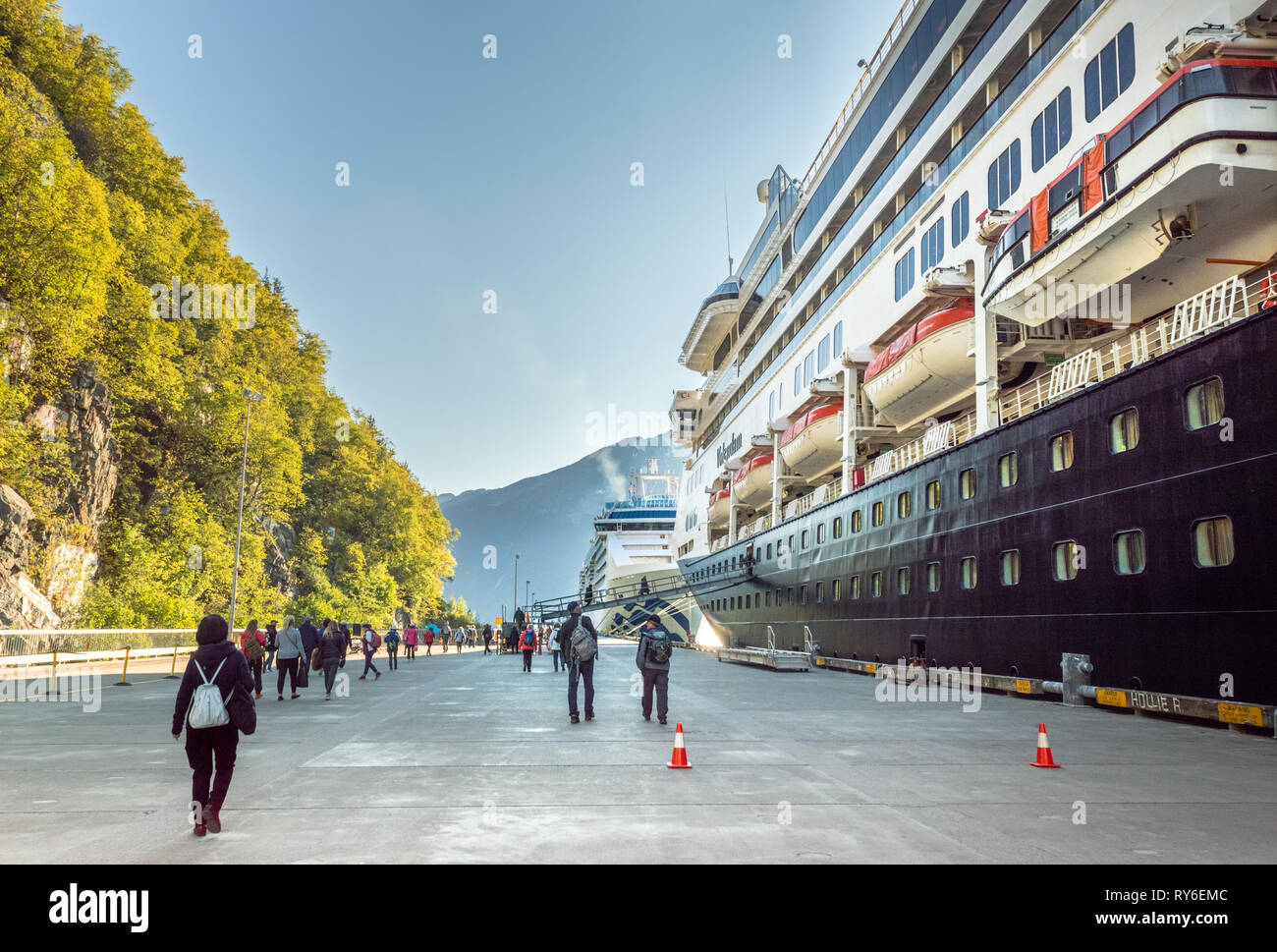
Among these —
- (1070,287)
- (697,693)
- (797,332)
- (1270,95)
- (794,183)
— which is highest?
(794,183)

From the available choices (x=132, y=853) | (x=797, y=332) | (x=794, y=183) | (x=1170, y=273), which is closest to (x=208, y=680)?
(x=132, y=853)

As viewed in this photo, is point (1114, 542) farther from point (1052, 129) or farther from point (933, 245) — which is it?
point (933, 245)

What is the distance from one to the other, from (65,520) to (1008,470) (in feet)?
95.5

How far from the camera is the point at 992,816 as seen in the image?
22.3 ft

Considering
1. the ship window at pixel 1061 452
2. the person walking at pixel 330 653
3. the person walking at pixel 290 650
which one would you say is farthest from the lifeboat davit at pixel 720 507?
the person walking at pixel 290 650

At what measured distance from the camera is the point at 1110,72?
17.6 meters

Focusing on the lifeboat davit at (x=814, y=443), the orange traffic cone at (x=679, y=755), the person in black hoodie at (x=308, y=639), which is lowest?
the orange traffic cone at (x=679, y=755)

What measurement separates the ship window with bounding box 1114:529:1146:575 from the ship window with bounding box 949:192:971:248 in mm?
11530

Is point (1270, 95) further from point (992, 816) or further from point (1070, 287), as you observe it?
point (992, 816)

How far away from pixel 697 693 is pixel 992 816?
1235 centimetres

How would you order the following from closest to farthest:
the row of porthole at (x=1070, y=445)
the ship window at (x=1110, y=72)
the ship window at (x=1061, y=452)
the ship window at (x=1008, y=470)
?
the row of porthole at (x=1070, y=445) < the ship window at (x=1061, y=452) < the ship window at (x=1110, y=72) < the ship window at (x=1008, y=470)

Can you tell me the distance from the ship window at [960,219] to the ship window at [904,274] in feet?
8.82

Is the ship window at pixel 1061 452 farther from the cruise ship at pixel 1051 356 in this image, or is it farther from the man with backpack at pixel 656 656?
the man with backpack at pixel 656 656

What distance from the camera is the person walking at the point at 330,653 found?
18.5m
